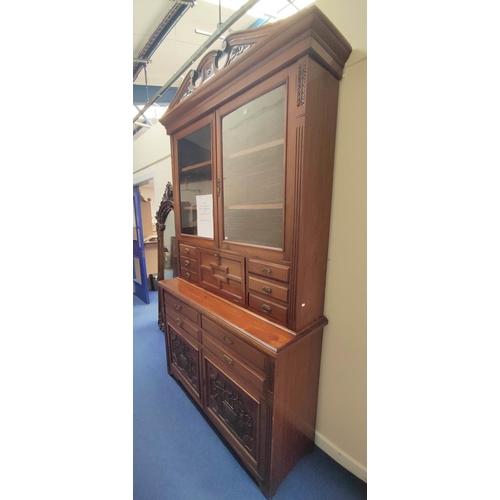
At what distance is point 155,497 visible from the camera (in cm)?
126

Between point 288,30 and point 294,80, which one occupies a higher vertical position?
point 288,30

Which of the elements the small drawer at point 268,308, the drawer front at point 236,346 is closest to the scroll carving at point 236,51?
the small drawer at point 268,308

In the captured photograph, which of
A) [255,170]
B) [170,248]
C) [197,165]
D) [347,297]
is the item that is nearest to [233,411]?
[347,297]

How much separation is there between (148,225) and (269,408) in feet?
16.1

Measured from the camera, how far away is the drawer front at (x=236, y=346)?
1141 mm

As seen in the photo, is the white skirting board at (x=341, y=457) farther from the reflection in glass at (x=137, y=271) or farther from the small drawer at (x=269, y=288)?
the reflection in glass at (x=137, y=271)

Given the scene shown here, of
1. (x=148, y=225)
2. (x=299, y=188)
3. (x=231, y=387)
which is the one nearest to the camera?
(x=299, y=188)

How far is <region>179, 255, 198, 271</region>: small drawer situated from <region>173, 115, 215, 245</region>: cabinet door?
0.20m

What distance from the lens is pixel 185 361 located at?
184cm

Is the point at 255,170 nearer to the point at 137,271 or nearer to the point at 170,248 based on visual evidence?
the point at 170,248

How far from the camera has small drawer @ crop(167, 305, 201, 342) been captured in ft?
5.19
